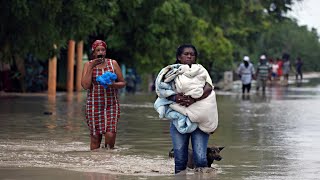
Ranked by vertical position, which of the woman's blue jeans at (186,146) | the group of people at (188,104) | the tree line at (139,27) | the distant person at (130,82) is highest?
the tree line at (139,27)

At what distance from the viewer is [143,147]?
13664 millimetres

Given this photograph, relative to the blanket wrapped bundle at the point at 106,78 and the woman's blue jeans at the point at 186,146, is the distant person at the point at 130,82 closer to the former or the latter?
the blanket wrapped bundle at the point at 106,78

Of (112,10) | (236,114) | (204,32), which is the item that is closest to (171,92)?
(236,114)

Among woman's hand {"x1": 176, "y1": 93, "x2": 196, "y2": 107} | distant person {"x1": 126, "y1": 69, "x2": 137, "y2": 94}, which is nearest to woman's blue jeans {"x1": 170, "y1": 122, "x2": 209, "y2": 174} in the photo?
woman's hand {"x1": 176, "y1": 93, "x2": 196, "y2": 107}

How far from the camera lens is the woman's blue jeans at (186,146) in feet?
32.8

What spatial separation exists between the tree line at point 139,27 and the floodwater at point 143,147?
2087 mm

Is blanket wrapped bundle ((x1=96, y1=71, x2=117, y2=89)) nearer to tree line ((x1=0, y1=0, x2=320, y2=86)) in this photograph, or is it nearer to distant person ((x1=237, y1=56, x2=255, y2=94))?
tree line ((x1=0, y1=0, x2=320, y2=86))

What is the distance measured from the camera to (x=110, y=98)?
12.6 meters

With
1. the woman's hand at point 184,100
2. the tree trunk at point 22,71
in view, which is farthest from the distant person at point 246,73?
the woman's hand at point 184,100

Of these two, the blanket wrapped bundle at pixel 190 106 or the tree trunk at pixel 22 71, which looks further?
the tree trunk at pixel 22 71

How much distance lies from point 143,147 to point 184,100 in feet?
12.8

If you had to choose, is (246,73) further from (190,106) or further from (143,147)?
(190,106)

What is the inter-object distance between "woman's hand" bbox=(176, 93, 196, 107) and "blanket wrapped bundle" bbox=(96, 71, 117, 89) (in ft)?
8.51

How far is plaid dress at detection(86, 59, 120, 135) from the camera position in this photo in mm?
12500
